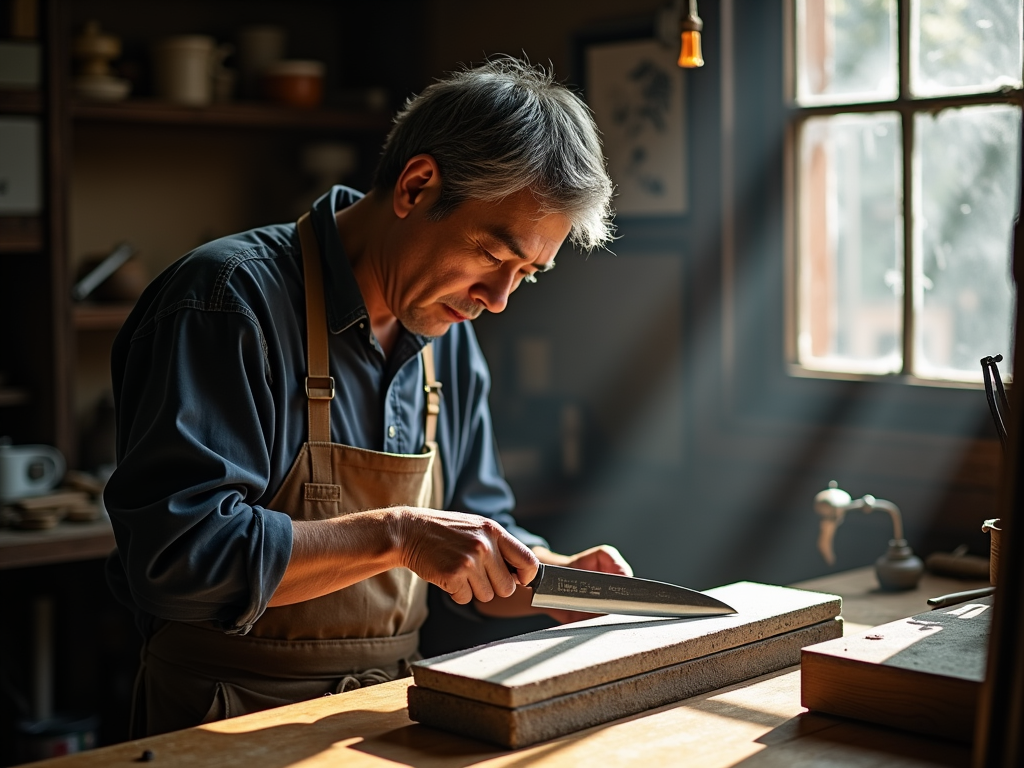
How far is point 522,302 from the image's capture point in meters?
3.62

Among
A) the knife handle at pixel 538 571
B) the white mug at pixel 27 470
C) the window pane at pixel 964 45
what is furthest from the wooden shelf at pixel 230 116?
the knife handle at pixel 538 571

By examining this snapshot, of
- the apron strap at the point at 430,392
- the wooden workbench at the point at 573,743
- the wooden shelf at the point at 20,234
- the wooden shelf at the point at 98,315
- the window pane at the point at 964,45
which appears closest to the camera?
the wooden workbench at the point at 573,743

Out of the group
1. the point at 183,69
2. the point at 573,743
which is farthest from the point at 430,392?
the point at 183,69

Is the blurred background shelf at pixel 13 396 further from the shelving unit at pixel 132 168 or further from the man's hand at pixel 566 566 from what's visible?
the man's hand at pixel 566 566

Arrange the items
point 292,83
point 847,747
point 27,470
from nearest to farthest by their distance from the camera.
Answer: point 847,747 < point 27,470 < point 292,83

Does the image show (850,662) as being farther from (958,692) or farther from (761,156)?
(761,156)

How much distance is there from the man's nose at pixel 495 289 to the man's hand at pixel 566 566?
16.0 inches

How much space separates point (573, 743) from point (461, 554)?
315mm

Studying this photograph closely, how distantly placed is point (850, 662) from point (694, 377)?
1.71 m

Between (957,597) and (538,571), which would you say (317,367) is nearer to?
(538,571)

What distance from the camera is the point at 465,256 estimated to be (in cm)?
179

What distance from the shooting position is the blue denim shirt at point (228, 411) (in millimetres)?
1531

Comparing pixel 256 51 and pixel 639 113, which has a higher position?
pixel 256 51

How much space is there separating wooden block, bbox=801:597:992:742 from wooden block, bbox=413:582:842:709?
0.15 meters
